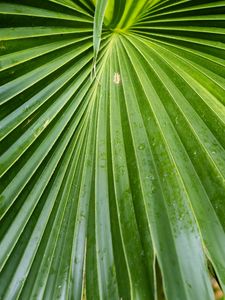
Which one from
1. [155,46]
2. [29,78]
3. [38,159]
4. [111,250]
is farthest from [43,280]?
[155,46]

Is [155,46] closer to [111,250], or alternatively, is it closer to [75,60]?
[75,60]

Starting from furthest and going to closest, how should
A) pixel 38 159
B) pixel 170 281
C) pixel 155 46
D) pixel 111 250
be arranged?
pixel 155 46 < pixel 38 159 < pixel 111 250 < pixel 170 281

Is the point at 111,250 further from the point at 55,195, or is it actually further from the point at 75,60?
the point at 75,60

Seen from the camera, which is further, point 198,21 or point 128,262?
point 198,21

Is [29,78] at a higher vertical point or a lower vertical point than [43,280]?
higher

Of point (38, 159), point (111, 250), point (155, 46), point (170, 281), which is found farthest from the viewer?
point (155, 46)

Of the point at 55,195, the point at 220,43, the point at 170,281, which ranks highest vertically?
the point at 220,43

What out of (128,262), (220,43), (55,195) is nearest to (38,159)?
(55,195)
